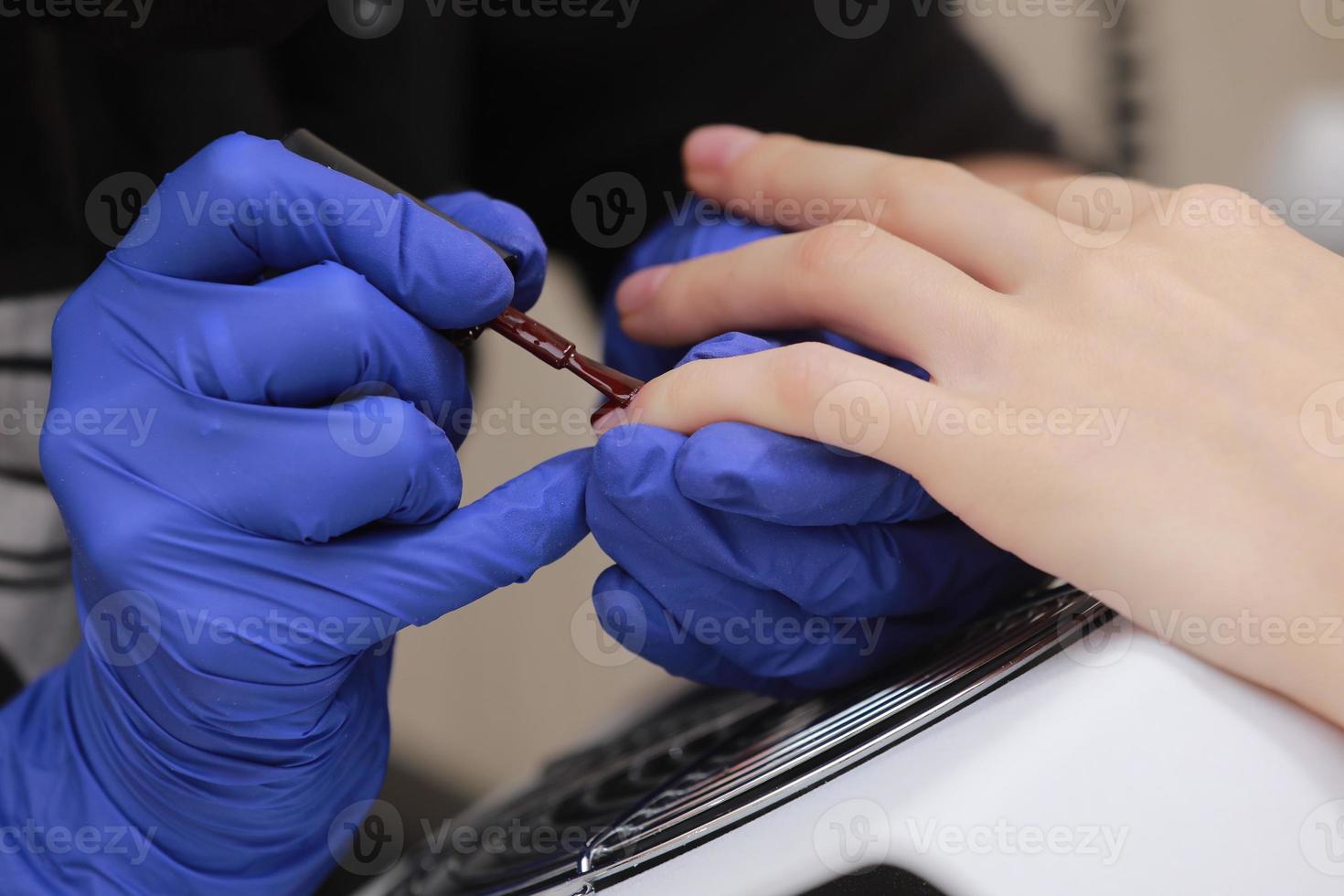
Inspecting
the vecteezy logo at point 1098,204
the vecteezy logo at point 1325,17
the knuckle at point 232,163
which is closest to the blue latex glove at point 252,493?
the knuckle at point 232,163

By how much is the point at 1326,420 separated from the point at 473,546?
0.50 meters

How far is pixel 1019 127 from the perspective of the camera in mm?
1098

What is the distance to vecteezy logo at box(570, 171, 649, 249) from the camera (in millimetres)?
1112

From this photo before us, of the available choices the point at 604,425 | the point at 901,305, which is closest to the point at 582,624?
the point at 604,425

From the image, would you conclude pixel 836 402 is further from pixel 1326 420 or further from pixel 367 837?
pixel 367 837

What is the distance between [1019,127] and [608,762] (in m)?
0.88

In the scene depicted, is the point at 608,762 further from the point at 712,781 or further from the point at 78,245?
the point at 78,245

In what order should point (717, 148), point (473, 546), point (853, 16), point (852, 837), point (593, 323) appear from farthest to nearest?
point (593, 323), point (853, 16), point (717, 148), point (473, 546), point (852, 837)

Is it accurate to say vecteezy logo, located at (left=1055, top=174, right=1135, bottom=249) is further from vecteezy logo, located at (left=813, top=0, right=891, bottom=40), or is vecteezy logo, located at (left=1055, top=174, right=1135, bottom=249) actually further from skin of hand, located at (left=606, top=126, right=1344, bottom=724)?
vecteezy logo, located at (left=813, top=0, right=891, bottom=40)

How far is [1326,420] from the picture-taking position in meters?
0.50

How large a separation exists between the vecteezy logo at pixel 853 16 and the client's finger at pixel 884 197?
14.2 inches
